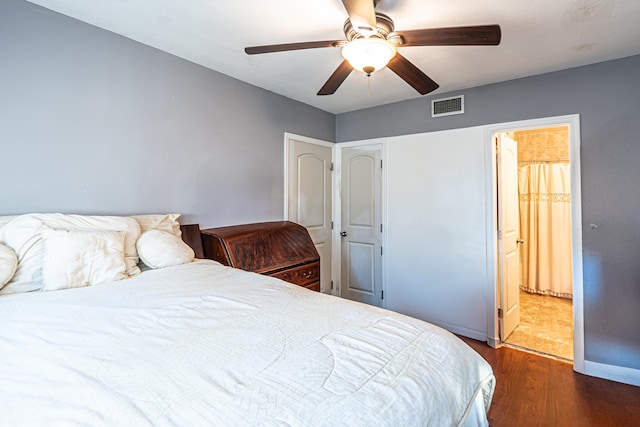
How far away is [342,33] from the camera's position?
6.42 ft

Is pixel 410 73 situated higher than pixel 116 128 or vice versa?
pixel 410 73

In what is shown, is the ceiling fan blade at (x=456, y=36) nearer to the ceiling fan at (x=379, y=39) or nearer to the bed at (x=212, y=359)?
the ceiling fan at (x=379, y=39)

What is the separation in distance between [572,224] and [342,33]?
7.82 ft

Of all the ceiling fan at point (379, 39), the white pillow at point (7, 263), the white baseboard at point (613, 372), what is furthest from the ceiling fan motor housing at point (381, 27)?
the white baseboard at point (613, 372)

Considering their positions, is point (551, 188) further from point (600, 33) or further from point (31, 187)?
point (31, 187)

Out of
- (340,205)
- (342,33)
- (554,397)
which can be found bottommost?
(554,397)

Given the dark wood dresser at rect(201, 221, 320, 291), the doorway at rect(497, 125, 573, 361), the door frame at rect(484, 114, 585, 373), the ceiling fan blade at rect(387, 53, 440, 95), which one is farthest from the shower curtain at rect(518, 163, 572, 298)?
the dark wood dresser at rect(201, 221, 320, 291)

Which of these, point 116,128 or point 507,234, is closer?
point 116,128

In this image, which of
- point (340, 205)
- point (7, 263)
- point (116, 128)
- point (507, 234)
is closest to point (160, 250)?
point (7, 263)

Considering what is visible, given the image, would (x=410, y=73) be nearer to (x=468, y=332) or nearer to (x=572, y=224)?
(x=572, y=224)

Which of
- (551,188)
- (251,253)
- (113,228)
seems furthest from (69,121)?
(551,188)

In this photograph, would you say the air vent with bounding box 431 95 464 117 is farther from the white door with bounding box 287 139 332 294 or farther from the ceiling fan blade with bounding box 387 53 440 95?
the white door with bounding box 287 139 332 294

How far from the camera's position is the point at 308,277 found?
2.84 m

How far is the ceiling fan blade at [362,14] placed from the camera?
125 cm
